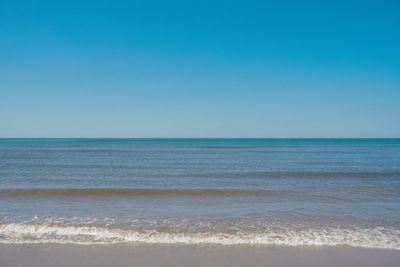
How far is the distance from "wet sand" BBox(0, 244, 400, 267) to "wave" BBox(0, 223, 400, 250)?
373 millimetres

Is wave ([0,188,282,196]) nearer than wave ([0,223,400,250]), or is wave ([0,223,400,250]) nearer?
wave ([0,223,400,250])

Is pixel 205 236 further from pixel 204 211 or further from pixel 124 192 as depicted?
pixel 124 192

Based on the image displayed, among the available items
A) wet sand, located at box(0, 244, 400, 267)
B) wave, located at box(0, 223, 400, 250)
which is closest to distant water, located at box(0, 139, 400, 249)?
wave, located at box(0, 223, 400, 250)

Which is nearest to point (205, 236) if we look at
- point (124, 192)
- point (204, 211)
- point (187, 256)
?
point (187, 256)

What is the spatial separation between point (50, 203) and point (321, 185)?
16.5 metres

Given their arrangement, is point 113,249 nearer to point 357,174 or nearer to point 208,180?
point 208,180

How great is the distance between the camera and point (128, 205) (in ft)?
39.5

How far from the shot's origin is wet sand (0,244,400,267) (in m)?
6.46

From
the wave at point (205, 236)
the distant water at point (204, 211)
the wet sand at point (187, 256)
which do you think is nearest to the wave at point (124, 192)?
the distant water at point (204, 211)

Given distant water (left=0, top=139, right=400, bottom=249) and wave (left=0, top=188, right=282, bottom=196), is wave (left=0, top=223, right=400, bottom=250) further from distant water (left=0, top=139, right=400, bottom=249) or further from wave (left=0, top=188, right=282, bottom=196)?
wave (left=0, top=188, right=282, bottom=196)

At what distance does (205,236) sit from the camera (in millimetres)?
8195

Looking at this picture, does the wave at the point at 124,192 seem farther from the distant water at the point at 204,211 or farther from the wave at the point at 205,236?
the wave at the point at 205,236

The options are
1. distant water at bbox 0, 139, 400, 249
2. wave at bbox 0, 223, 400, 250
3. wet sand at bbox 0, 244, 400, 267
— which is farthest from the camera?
distant water at bbox 0, 139, 400, 249

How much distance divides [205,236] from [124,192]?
8.19m
